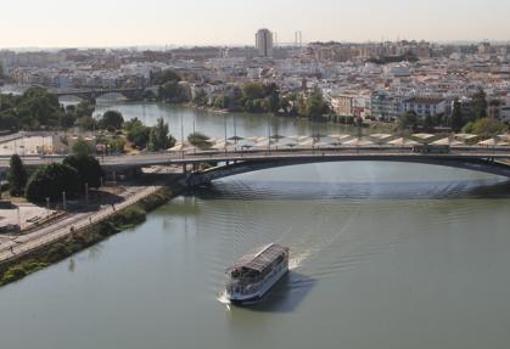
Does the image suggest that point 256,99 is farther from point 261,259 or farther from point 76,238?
point 261,259

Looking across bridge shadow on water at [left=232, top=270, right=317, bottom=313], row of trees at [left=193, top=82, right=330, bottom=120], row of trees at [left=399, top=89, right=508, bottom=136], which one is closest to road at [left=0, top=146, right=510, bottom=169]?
bridge shadow on water at [left=232, top=270, right=317, bottom=313]

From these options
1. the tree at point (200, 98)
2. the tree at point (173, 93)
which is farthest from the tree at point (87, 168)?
the tree at point (173, 93)

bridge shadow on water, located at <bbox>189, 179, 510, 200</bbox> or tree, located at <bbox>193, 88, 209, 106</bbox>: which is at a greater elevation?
tree, located at <bbox>193, 88, 209, 106</bbox>

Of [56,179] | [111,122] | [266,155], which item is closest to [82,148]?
[56,179]

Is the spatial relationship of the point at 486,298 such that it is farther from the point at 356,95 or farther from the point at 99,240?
the point at 356,95

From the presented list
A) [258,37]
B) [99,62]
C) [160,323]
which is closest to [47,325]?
[160,323]

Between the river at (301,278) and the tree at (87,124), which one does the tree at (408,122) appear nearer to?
the tree at (87,124)

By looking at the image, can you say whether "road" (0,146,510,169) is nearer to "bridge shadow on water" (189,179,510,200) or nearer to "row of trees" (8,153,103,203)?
"bridge shadow on water" (189,179,510,200)
